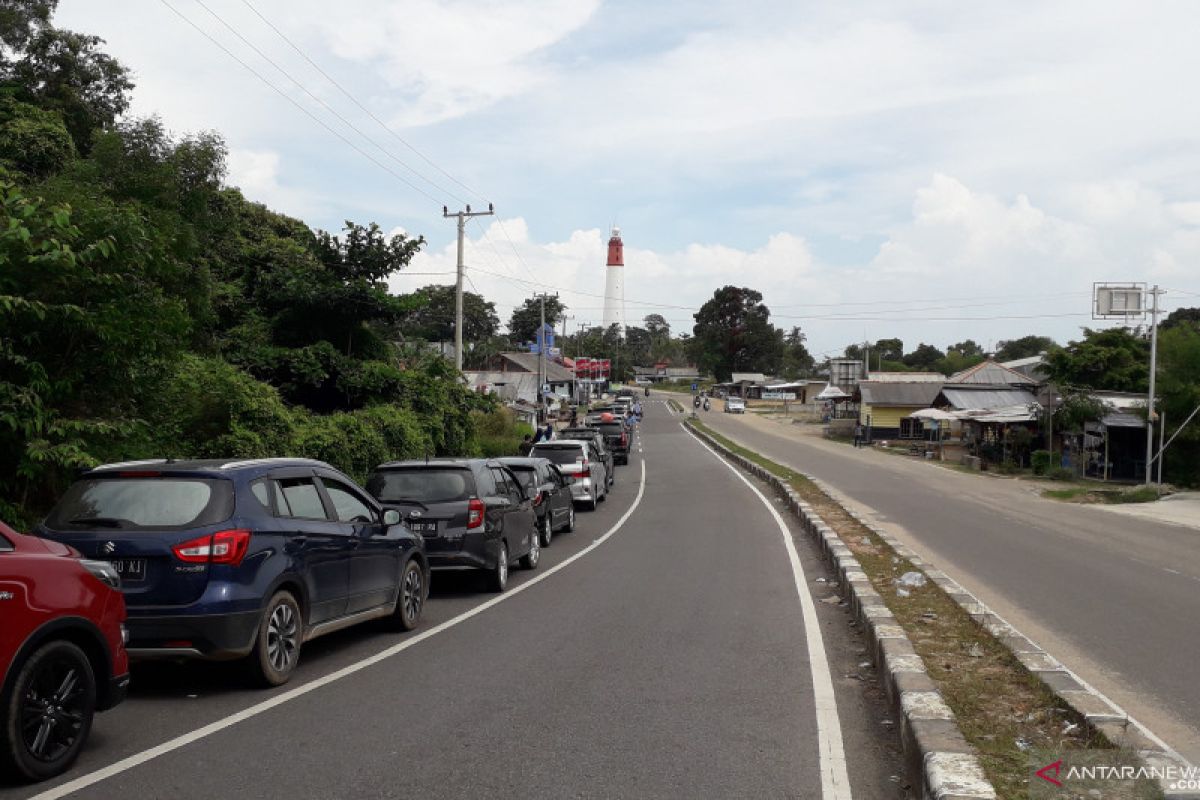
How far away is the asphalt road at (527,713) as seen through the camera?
517cm

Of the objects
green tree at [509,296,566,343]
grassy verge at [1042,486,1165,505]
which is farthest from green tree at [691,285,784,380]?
grassy verge at [1042,486,1165,505]

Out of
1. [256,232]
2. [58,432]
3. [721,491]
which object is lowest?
[721,491]

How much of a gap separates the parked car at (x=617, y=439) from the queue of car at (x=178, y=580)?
107 feet

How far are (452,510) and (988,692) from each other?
671 cm

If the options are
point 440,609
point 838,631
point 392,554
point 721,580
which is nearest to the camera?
point 392,554

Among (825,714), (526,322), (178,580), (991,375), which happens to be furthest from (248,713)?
(526,322)

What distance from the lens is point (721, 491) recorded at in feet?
97.7

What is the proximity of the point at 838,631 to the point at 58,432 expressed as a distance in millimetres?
7632

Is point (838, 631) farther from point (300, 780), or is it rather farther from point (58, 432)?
point (58, 432)

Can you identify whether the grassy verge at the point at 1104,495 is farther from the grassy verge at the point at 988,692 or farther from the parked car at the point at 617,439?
the grassy verge at the point at 988,692

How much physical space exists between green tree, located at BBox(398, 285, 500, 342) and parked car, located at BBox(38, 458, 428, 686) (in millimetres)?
45439

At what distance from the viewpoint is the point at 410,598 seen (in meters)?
9.58

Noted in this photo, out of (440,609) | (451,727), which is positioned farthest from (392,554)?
(451,727)

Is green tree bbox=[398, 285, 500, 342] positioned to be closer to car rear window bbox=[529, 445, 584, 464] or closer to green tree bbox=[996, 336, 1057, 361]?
car rear window bbox=[529, 445, 584, 464]
